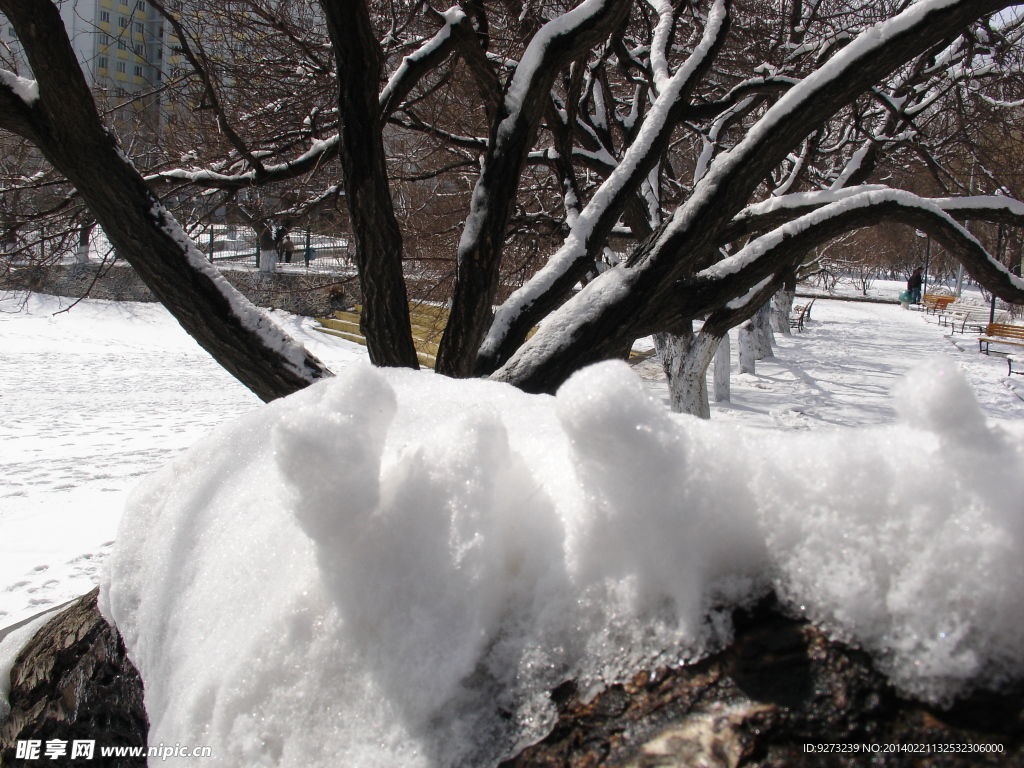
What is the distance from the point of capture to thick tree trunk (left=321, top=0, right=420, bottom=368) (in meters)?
2.99

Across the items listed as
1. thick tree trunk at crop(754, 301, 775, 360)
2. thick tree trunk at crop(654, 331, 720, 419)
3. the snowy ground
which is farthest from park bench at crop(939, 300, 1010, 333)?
thick tree trunk at crop(654, 331, 720, 419)

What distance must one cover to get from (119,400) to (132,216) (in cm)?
964

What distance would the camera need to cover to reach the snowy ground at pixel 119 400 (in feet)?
17.9

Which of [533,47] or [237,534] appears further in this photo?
[533,47]

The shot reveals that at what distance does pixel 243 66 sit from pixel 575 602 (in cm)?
528

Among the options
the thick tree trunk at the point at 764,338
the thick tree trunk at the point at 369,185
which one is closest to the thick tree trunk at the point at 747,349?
the thick tree trunk at the point at 764,338

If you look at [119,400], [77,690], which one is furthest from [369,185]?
[119,400]

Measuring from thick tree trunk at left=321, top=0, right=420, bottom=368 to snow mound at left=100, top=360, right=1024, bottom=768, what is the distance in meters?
2.64

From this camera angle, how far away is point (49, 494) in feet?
21.2

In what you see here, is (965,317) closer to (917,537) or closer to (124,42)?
(124,42)

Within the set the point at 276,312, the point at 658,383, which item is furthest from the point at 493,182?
the point at 276,312

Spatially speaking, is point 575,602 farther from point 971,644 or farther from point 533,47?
point 533,47

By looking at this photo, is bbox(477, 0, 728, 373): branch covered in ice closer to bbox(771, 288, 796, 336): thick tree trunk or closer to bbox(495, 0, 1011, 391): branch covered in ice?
bbox(495, 0, 1011, 391): branch covered in ice

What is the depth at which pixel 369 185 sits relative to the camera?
11.0 ft
